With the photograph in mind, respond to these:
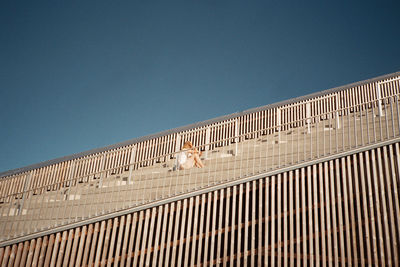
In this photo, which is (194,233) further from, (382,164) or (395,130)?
(395,130)

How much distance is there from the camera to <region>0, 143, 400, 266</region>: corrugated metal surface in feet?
16.9

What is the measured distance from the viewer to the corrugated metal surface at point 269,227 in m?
5.15

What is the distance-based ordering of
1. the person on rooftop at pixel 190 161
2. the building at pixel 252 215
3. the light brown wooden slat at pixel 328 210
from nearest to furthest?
1. the light brown wooden slat at pixel 328 210
2. the building at pixel 252 215
3. the person on rooftop at pixel 190 161

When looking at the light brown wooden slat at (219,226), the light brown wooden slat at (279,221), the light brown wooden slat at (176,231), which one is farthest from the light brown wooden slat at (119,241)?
the light brown wooden slat at (279,221)

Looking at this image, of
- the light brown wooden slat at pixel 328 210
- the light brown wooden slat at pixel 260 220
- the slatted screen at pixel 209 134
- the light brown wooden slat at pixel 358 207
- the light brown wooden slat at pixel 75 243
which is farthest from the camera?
the slatted screen at pixel 209 134

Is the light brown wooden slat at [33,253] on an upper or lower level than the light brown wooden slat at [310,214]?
lower

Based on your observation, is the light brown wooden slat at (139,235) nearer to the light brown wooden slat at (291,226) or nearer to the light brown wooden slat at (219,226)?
the light brown wooden slat at (219,226)

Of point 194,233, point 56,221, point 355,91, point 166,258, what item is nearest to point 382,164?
point 194,233

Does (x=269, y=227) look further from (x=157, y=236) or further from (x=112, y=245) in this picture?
(x=112, y=245)

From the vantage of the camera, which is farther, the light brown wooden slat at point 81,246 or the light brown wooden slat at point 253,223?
the light brown wooden slat at point 81,246

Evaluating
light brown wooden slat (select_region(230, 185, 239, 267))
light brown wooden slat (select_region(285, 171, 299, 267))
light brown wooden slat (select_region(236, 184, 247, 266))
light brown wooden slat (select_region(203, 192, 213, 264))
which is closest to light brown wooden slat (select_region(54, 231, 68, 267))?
light brown wooden slat (select_region(203, 192, 213, 264))

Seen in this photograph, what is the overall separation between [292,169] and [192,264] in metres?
2.01

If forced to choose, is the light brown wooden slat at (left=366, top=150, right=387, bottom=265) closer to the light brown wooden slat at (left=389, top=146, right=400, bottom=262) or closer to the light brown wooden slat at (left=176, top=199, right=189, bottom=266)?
the light brown wooden slat at (left=389, top=146, right=400, bottom=262)

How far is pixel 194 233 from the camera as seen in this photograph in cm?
596
